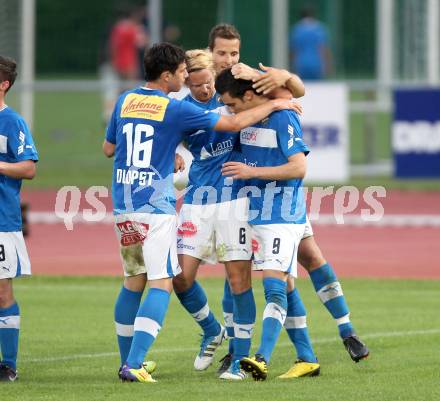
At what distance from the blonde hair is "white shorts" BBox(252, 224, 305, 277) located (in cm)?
127

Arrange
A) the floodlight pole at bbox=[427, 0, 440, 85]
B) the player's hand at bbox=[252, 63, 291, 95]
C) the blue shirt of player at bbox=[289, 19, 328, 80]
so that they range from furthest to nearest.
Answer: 1. the blue shirt of player at bbox=[289, 19, 328, 80]
2. the floodlight pole at bbox=[427, 0, 440, 85]
3. the player's hand at bbox=[252, 63, 291, 95]

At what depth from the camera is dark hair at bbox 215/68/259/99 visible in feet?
28.5

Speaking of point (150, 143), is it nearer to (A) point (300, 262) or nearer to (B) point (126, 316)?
(B) point (126, 316)

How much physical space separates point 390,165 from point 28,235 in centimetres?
759

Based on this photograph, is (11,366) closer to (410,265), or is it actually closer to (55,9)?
(410,265)

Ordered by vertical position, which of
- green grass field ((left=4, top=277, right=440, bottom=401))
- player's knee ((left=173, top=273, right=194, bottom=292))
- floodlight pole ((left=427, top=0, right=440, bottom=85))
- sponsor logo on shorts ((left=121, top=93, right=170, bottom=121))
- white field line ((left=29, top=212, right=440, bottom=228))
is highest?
floodlight pole ((left=427, top=0, right=440, bottom=85))

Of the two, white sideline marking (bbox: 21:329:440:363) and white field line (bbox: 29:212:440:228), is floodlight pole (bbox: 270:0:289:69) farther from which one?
white sideline marking (bbox: 21:329:440:363)

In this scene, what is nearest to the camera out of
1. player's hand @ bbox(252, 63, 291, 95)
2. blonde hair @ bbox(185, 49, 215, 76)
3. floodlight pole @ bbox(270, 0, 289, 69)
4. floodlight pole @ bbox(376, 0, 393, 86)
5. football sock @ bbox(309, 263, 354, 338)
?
player's hand @ bbox(252, 63, 291, 95)

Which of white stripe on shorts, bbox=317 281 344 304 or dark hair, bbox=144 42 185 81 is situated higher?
dark hair, bbox=144 42 185 81

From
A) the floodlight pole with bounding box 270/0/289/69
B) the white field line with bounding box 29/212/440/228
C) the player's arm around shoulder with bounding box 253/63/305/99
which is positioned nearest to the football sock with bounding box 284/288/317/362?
the player's arm around shoulder with bounding box 253/63/305/99

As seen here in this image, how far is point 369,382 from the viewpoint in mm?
8555

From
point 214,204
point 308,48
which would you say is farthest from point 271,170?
point 308,48

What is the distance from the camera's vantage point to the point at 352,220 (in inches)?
800

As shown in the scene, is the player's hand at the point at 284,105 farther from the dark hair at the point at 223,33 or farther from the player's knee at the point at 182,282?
the player's knee at the point at 182,282
